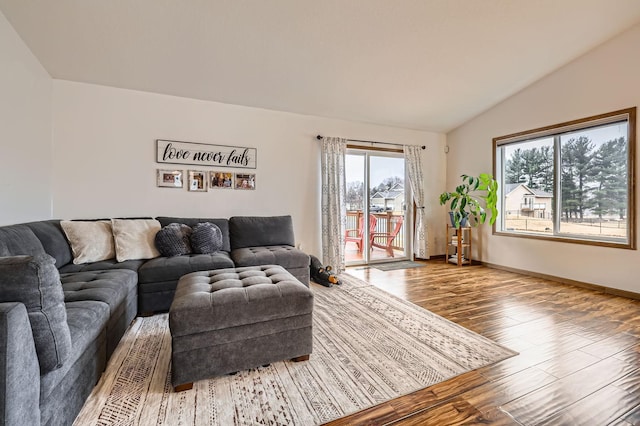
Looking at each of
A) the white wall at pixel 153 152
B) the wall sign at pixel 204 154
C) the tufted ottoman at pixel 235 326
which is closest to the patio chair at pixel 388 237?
the white wall at pixel 153 152

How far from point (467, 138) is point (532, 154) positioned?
1.04 m

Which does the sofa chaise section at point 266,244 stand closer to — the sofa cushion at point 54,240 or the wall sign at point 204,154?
the wall sign at point 204,154

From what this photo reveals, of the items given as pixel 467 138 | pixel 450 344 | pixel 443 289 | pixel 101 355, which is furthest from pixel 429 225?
pixel 101 355

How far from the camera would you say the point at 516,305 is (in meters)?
2.79

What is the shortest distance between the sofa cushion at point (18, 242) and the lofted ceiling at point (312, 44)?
5.72 ft

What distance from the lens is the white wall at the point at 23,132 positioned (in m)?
2.18

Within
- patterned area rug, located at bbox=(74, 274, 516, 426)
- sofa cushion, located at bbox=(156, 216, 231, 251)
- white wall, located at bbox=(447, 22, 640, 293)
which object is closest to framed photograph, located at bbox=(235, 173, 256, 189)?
sofa cushion, located at bbox=(156, 216, 231, 251)

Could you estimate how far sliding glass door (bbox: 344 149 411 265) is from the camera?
14.8 feet

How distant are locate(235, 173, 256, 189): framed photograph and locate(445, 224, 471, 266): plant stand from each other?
3296 millimetres

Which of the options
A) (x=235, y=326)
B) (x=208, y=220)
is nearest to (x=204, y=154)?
(x=208, y=220)

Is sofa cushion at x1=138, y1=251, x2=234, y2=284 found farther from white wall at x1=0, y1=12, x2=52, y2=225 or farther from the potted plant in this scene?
the potted plant

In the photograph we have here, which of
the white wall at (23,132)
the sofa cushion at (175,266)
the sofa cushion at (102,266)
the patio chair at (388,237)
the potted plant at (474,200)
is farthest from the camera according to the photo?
the patio chair at (388,237)

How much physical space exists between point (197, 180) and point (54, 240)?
60.5 inches

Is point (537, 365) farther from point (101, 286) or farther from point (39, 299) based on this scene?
point (101, 286)
